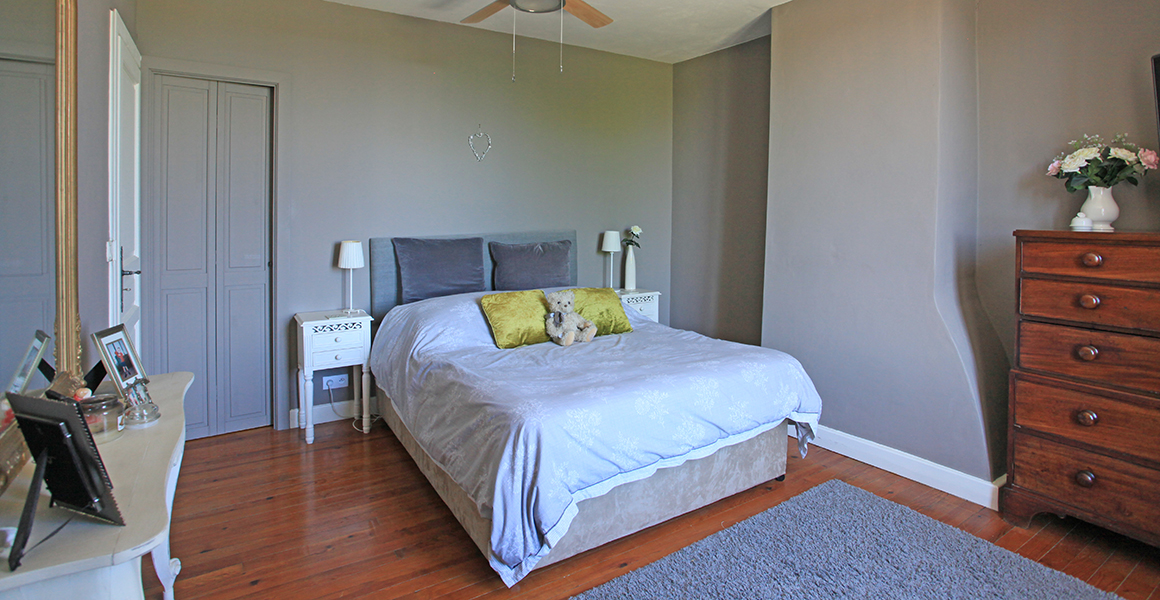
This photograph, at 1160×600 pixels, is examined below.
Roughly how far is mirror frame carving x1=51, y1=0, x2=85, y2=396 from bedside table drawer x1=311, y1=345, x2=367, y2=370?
1932 mm

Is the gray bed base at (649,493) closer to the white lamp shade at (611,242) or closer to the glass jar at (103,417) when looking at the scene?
the glass jar at (103,417)

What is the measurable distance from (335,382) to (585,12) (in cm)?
261

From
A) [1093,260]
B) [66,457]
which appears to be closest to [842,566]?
[1093,260]

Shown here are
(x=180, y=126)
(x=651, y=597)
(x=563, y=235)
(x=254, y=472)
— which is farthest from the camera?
(x=563, y=235)

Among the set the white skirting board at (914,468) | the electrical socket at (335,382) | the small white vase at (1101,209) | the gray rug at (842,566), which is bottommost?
the gray rug at (842,566)

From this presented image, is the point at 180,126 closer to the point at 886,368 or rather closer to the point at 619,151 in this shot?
the point at 619,151

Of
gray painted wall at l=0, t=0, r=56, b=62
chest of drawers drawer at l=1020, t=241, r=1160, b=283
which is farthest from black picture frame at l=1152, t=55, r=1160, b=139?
gray painted wall at l=0, t=0, r=56, b=62

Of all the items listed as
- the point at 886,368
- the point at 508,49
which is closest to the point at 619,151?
the point at 508,49

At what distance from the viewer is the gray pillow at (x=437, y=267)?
12.8ft

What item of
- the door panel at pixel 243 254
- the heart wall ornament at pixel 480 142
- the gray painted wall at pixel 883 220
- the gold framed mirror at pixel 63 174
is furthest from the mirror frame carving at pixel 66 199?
the gray painted wall at pixel 883 220

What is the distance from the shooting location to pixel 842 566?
7.70 feet

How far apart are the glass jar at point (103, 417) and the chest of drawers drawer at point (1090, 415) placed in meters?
3.22

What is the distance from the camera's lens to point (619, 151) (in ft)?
16.2

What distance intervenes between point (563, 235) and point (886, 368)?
93.2 inches
